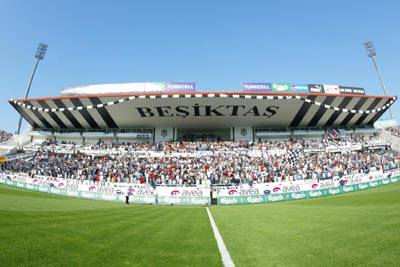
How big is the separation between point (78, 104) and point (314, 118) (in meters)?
38.5

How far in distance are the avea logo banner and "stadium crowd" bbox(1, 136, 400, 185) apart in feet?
27.2

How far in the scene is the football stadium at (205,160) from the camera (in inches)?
→ 316

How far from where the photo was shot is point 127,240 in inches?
268

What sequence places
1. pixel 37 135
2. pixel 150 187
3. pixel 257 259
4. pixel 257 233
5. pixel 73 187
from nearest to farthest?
pixel 257 259, pixel 257 233, pixel 150 187, pixel 73 187, pixel 37 135

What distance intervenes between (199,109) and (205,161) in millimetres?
8466

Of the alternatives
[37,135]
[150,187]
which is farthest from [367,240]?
[37,135]

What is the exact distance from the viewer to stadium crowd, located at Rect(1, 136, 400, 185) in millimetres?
34219

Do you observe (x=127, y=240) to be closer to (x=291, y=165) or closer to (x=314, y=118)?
(x=291, y=165)

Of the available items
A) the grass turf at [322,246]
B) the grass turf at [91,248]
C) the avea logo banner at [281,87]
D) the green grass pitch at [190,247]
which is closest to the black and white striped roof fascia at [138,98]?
the avea logo banner at [281,87]

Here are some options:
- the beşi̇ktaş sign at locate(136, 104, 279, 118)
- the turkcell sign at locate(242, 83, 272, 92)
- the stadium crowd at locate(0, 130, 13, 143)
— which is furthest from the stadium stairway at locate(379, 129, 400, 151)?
the stadium crowd at locate(0, 130, 13, 143)

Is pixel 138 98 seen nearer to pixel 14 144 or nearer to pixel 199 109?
pixel 199 109

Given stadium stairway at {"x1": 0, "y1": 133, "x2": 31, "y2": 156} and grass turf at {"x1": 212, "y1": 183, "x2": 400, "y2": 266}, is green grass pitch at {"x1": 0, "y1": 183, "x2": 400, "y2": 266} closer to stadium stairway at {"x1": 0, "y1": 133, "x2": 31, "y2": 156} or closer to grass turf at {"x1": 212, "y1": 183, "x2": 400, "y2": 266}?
grass turf at {"x1": 212, "y1": 183, "x2": 400, "y2": 266}

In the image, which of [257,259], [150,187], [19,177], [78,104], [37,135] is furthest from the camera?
[37,135]

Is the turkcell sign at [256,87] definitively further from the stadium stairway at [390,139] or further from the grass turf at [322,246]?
the grass turf at [322,246]
